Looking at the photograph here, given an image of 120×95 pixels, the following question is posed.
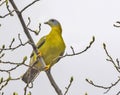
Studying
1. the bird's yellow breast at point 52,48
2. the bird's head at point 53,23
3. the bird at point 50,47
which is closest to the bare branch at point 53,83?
the bird at point 50,47

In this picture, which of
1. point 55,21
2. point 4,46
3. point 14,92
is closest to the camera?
point 14,92

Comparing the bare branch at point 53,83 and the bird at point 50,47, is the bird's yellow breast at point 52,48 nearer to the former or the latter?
the bird at point 50,47

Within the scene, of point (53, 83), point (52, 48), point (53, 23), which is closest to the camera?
point (53, 83)

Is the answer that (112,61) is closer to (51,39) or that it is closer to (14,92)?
(14,92)

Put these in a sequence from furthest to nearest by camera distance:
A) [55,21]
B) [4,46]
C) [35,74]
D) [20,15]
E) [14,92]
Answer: [55,21] → [35,74] → [4,46] → [14,92] → [20,15]

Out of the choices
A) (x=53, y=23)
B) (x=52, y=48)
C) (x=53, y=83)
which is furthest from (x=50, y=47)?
(x=53, y=83)

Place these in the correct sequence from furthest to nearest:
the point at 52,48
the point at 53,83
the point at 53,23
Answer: the point at 53,23
the point at 52,48
the point at 53,83

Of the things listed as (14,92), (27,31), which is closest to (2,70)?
(14,92)

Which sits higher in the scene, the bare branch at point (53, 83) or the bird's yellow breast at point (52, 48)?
the bare branch at point (53, 83)

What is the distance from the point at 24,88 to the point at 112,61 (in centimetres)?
217

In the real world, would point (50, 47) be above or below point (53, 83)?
below

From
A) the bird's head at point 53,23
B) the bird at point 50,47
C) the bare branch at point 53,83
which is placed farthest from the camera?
the bird's head at point 53,23

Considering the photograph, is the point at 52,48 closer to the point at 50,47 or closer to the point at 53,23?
the point at 50,47

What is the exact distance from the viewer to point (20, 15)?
6.09 meters
